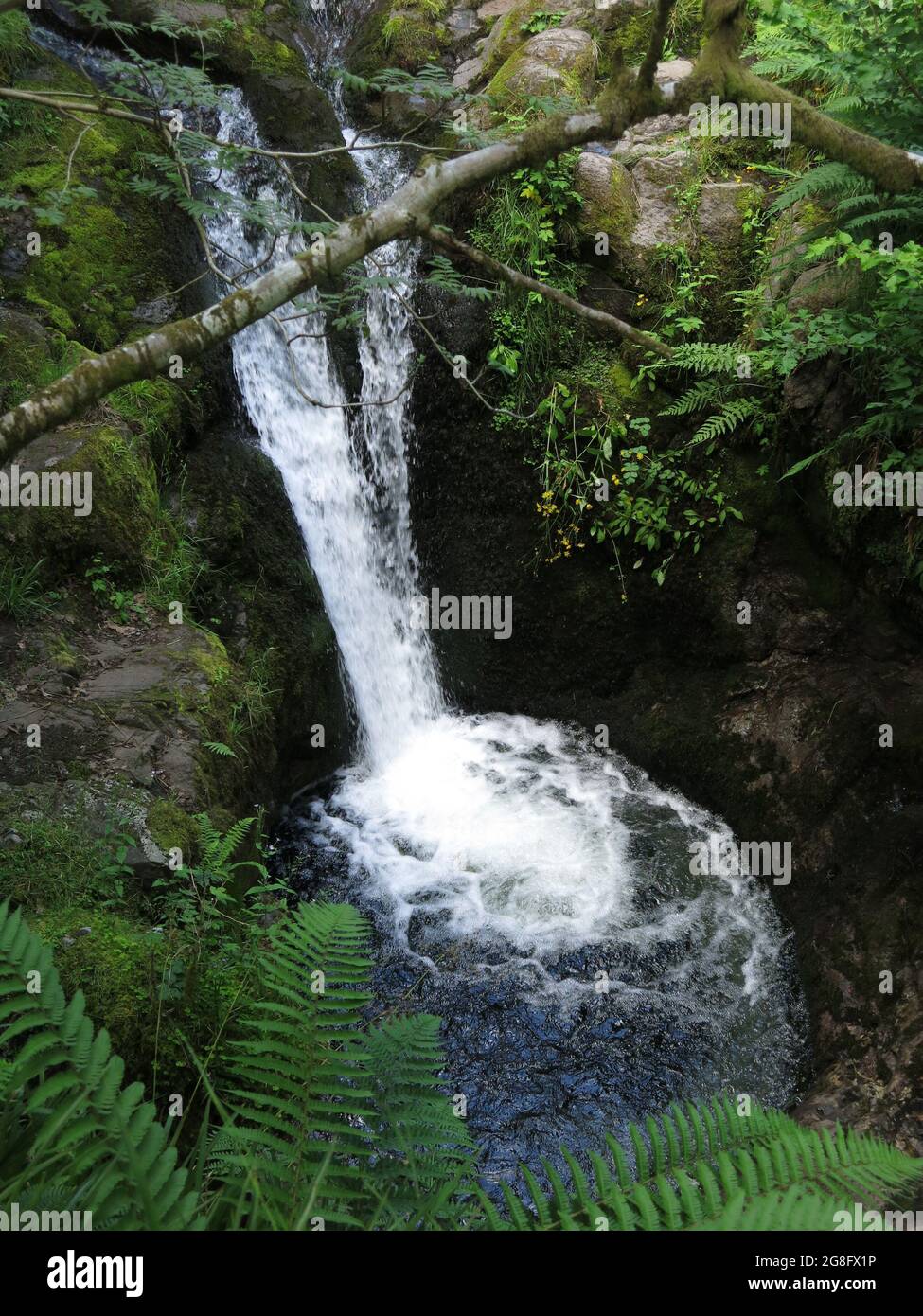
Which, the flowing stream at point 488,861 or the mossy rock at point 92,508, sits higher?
the mossy rock at point 92,508

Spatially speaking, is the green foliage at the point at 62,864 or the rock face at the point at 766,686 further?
the rock face at the point at 766,686

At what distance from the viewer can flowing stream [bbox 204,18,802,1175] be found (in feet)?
14.8

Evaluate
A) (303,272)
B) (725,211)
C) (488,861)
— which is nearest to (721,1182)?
(303,272)

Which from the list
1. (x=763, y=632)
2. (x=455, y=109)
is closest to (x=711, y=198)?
(x=455, y=109)

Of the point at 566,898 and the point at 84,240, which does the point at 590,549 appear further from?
the point at 84,240

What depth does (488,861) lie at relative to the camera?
5.92 meters

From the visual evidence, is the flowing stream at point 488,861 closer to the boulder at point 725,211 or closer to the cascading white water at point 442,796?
the cascading white water at point 442,796

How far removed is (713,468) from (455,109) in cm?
486

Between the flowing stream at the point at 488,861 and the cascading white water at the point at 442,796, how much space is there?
2cm

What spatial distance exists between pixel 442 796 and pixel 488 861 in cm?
87

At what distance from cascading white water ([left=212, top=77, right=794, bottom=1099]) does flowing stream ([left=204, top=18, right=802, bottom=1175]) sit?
0.06 feet

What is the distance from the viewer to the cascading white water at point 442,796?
5215mm

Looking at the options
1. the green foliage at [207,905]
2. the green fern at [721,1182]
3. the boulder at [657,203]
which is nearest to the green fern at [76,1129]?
the green fern at [721,1182]

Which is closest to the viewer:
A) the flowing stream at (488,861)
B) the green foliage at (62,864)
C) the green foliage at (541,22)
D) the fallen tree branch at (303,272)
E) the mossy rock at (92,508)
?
the fallen tree branch at (303,272)
